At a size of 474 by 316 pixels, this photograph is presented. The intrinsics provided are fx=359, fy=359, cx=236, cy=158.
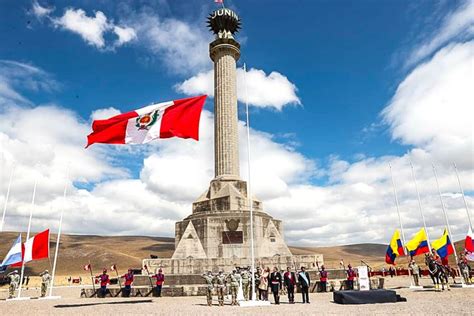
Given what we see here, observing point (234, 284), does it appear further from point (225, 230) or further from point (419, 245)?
point (419, 245)

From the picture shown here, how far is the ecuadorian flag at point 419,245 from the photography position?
67.1 feet

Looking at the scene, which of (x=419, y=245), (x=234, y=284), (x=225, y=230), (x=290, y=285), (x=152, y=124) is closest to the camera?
(x=152, y=124)

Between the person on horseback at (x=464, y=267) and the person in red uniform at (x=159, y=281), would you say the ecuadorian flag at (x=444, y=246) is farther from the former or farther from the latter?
the person in red uniform at (x=159, y=281)

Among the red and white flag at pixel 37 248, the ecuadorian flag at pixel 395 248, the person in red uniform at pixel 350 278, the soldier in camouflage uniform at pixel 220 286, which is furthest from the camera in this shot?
the ecuadorian flag at pixel 395 248

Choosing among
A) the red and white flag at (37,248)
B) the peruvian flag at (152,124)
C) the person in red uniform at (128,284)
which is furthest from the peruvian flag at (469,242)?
the red and white flag at (37,248)

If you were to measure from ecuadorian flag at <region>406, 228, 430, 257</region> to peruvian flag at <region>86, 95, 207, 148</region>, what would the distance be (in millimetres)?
15216

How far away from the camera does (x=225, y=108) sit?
90.5ft

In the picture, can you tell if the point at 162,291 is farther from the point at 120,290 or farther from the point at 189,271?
the point at 189,271

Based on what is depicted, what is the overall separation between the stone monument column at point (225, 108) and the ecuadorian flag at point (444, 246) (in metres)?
13.4

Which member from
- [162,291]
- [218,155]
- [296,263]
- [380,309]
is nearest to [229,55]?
[218,155]

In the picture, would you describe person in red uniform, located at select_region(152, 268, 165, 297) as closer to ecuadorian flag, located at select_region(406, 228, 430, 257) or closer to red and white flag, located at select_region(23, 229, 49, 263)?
red and white flag, located at select_region(23, 229, 49, 263)

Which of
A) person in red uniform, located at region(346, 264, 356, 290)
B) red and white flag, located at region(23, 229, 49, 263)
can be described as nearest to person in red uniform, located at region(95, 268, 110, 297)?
red and white flag, located at region(23, 229, 49, 263)

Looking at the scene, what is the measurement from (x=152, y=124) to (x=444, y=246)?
17202 millimetres

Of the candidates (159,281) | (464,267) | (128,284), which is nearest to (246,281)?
(159,281)
